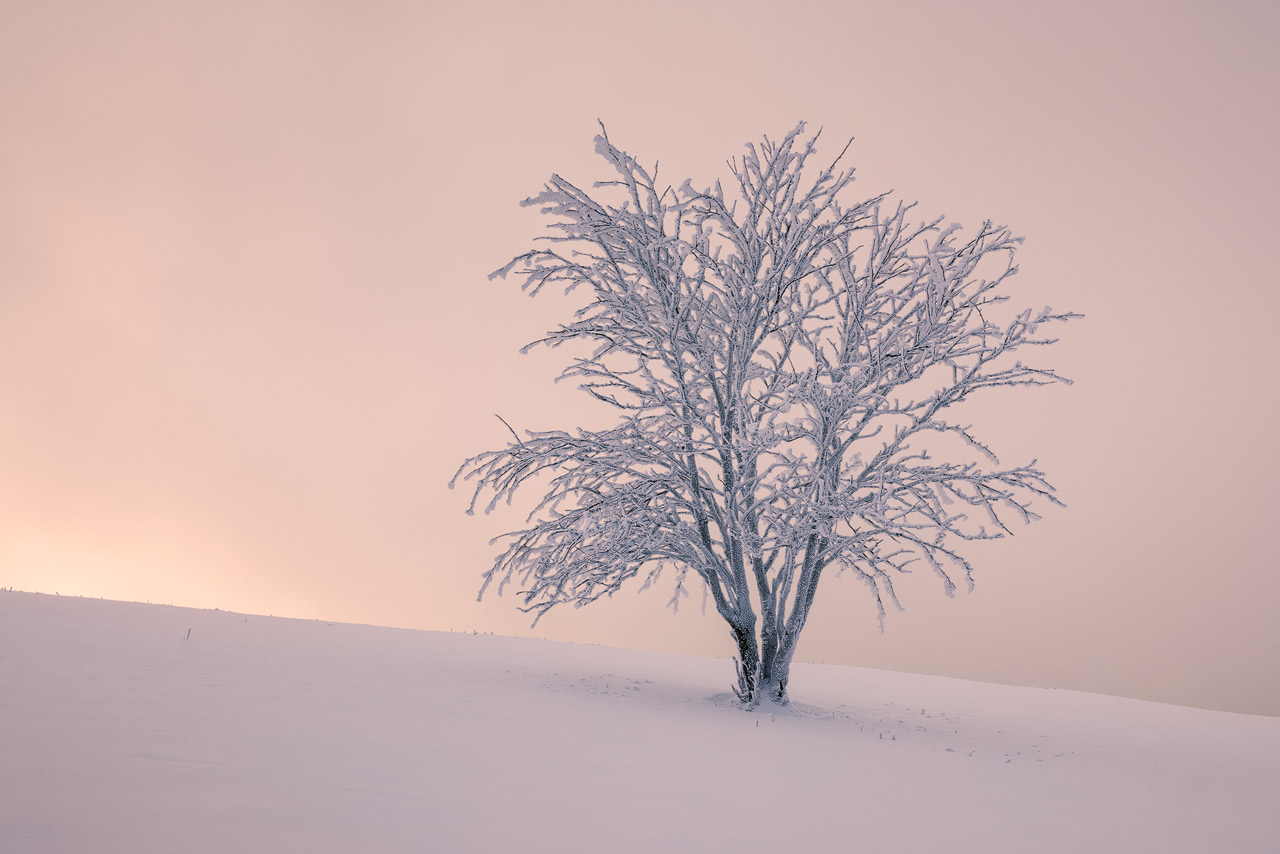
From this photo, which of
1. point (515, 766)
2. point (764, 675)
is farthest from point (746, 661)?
point (515, 766)

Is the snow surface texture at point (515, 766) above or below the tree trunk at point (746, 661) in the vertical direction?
below

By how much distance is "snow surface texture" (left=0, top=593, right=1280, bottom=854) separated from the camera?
355 cm

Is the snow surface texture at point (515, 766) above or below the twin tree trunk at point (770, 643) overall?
below

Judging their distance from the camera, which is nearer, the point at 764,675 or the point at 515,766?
the point at 515,766

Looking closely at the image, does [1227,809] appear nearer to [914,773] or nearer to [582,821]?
[914,773]

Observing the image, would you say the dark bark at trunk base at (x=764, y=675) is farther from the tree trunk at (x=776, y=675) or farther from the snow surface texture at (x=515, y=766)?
the snow surface texture at (x=515, y=766)

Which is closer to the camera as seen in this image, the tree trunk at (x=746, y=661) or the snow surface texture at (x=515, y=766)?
the snow surface texture at (x=515, y=766)

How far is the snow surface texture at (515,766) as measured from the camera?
11.6 feet

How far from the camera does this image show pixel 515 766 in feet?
15.8

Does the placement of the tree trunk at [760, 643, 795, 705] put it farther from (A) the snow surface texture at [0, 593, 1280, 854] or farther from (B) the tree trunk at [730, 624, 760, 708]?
(A) the snow surface texture at [0, 593, 1280, 854]

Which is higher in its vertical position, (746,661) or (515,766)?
(746,661)

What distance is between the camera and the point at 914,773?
19.5ft

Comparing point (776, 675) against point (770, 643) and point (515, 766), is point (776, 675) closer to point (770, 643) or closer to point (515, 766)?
point (770, 643)

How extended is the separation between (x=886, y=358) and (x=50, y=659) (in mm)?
8716
